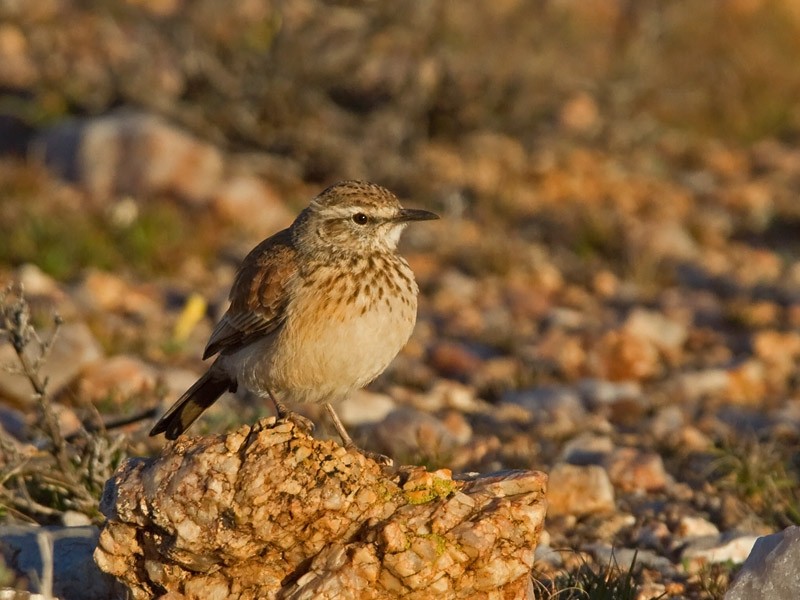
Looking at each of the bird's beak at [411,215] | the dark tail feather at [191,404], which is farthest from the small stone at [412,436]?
the bird's beak at [411,215]

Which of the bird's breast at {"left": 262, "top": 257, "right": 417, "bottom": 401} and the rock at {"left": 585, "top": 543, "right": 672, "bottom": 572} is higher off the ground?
the bird's breast at {"left": 262, "top": 257, "right": 417, "bottom": 401}

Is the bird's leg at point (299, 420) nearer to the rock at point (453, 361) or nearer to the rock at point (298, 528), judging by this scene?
the rock at point (298, 528)

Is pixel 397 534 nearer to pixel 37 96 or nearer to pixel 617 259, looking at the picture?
pixel 617 259

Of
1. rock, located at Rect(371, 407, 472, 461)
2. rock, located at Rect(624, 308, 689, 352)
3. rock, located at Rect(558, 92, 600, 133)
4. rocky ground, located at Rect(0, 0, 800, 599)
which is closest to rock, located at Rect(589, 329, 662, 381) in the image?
rocky ground, located at Rect(0, 0, 800, 599)

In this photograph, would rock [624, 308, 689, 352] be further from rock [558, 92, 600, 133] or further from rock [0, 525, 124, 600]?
rock [0, 525, 124, 600]

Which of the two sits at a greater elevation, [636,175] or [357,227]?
[357,227]

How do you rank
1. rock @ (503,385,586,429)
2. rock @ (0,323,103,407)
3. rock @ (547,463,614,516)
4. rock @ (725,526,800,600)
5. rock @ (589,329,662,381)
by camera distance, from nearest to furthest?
rock @ (725,526,800,600) → rock @ (547,463,614,516) → rock @ (0,323,103,407) → rock @ (503,385,586,429) → rock @ (589,329,662,381)

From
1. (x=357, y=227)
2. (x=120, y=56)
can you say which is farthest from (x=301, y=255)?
(x=120, y=56)

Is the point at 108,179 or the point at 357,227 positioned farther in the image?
the point at 108,179
